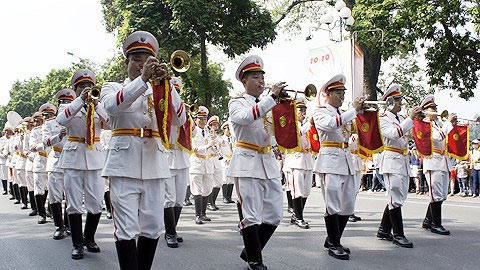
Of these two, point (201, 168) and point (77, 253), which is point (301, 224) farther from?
point (77, 253)

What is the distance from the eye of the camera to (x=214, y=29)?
28312mm

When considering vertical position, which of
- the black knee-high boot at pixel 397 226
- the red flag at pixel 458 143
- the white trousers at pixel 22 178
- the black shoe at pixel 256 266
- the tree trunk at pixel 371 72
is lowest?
the black shoe at pixel 256 266

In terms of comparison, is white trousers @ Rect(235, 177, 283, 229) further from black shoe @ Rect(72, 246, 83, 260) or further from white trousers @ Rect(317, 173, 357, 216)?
black shoe @ Rect(72, 246, 83, 260)

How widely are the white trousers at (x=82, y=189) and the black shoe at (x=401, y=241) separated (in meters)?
4.15

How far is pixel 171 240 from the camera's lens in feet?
27.0

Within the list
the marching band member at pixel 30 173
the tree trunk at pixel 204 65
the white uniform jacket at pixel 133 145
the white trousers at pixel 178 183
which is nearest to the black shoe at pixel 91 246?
the white trousers at pixel 178 183

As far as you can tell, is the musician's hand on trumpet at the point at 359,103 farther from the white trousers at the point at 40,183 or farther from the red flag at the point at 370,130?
the white trousers at the point at 40,183

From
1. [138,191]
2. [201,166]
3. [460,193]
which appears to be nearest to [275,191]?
[138,191]

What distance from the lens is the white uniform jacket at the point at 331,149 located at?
7.30 meters

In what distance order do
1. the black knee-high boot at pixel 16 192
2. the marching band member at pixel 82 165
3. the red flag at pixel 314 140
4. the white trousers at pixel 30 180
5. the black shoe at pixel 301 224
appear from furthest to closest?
the black knee-high boot at pixel 16 192
the white trousers at pixel 30 180
the red flag at pixel 314 140
the black shoe at pixel 301 224
the marching band member at pixel 82 165

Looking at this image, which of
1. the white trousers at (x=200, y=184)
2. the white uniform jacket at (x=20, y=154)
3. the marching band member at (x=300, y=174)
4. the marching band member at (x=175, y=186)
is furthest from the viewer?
the white uniform jacket at (x=20, y=154)

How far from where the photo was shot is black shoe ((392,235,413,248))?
785 cm

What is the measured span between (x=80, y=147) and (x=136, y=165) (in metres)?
2.87

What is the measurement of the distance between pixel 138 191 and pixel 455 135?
21.6 feet
